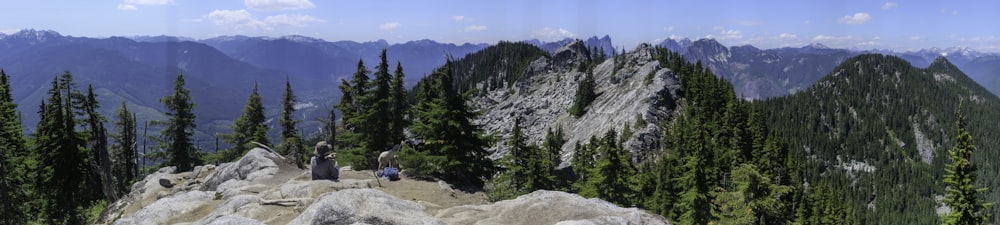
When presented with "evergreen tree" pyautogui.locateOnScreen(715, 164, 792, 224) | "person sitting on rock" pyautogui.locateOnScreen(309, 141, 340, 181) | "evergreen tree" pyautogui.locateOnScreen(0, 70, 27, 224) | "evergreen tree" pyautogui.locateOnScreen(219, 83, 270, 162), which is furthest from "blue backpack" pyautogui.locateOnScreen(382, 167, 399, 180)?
"evergreen tree" pyautogui.locateOnScreen(219, 83, 270, 162)

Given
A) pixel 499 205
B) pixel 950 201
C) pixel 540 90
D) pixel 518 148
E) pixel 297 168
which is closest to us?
pixel 499 205

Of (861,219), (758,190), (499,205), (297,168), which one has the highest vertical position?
(499,205)

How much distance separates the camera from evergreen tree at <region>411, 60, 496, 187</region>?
87.0 ft

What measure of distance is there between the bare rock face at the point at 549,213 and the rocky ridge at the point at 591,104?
159 ft

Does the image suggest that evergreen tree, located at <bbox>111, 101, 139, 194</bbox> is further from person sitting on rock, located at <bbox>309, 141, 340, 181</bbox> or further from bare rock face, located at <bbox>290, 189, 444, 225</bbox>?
bare rock face, located at <bbox>290, 189, 444, 225</bbox>

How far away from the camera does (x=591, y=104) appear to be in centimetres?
13012

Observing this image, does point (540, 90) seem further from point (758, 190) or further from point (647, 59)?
→ point (758, 190)

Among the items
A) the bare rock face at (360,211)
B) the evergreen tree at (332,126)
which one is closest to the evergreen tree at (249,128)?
the evergreen tree at (332,126)

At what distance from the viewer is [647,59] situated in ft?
453

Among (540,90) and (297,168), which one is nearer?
(297,168)

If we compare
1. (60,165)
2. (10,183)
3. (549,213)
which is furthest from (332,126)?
(549,213)

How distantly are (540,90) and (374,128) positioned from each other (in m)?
137

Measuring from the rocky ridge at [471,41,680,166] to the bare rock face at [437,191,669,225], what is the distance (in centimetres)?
4849

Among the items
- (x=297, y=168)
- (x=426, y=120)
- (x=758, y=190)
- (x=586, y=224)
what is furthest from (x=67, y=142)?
(x=758, y=190)
